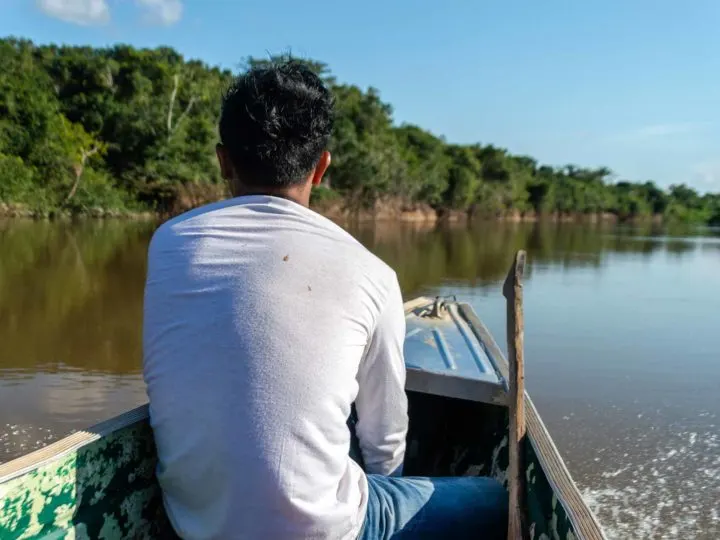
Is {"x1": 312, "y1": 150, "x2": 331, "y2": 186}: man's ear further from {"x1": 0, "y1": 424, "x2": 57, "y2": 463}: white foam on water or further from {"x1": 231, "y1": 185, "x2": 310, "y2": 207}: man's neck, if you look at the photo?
{"x1": 0, "y1": 424, "x2": 57, "y2": 463}: white foam on water

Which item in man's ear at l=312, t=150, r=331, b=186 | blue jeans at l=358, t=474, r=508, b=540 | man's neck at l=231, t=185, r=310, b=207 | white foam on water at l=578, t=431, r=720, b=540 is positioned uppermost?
man's ear at l=312, t=150, r=331, b=186

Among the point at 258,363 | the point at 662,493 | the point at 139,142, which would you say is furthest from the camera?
the point at 139,142

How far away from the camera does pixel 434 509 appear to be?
159 cm

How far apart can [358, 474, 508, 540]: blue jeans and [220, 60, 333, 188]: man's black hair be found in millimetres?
727

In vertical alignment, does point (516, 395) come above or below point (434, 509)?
above

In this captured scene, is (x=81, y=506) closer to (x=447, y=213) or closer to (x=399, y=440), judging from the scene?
(x=399, y=440)

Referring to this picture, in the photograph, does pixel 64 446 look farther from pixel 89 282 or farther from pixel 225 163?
pixel 89 282

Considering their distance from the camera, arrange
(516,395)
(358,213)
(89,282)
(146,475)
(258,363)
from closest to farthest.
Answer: (258,363)
(146,475)
(516,395)
(89,282)
(358,213)

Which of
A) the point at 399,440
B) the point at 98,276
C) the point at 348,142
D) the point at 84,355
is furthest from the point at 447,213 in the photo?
the point at 399,440

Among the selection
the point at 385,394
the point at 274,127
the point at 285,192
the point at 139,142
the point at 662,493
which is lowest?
the point at 662,493

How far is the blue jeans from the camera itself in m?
1.45

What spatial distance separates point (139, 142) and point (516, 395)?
31.2m

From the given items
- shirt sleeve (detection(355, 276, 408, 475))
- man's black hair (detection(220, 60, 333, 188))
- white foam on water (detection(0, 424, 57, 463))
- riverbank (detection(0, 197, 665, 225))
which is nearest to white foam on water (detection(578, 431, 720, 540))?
shirt sleeve (detection(355, 276, 408, 475))

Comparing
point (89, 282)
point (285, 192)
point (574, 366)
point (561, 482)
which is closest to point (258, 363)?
point (285, 192)
